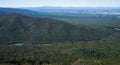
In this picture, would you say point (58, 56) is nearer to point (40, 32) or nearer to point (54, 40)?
point (54, 40)

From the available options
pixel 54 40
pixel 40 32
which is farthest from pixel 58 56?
pixel 40 32

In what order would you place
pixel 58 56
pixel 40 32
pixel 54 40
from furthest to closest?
pixel 40 32 < pixel 54 40 < pixel 58 56

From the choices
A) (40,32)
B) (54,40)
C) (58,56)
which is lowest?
(54,40)

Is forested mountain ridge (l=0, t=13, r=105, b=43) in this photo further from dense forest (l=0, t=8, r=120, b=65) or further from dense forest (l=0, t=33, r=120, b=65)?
dense forest (l=0, t=33, r=120, b=65)

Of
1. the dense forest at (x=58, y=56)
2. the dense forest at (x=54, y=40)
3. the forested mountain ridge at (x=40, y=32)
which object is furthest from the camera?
the forested mountain ridge at (x=40, y=32)

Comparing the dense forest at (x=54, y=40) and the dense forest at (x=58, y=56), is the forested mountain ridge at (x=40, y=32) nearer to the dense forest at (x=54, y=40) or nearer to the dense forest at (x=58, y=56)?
the dense forest at (x=54, y=40)

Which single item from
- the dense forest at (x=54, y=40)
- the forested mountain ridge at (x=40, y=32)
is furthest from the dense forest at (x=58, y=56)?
the forested mountain ridge at (x=40, y=32)

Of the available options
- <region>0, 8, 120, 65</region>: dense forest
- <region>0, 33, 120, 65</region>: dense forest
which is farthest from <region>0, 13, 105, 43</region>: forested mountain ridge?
<region>0, 33, 120, 65</region>: dense forest

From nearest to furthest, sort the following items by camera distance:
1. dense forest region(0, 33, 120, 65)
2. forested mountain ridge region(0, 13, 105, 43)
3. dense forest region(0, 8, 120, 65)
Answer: dense forest region(0, 33, 120, 65), dense forest region(0, 8, 120, 65), forested mountain ridge region(0, 13, 105, 43)

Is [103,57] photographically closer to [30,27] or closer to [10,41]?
[10,41]
